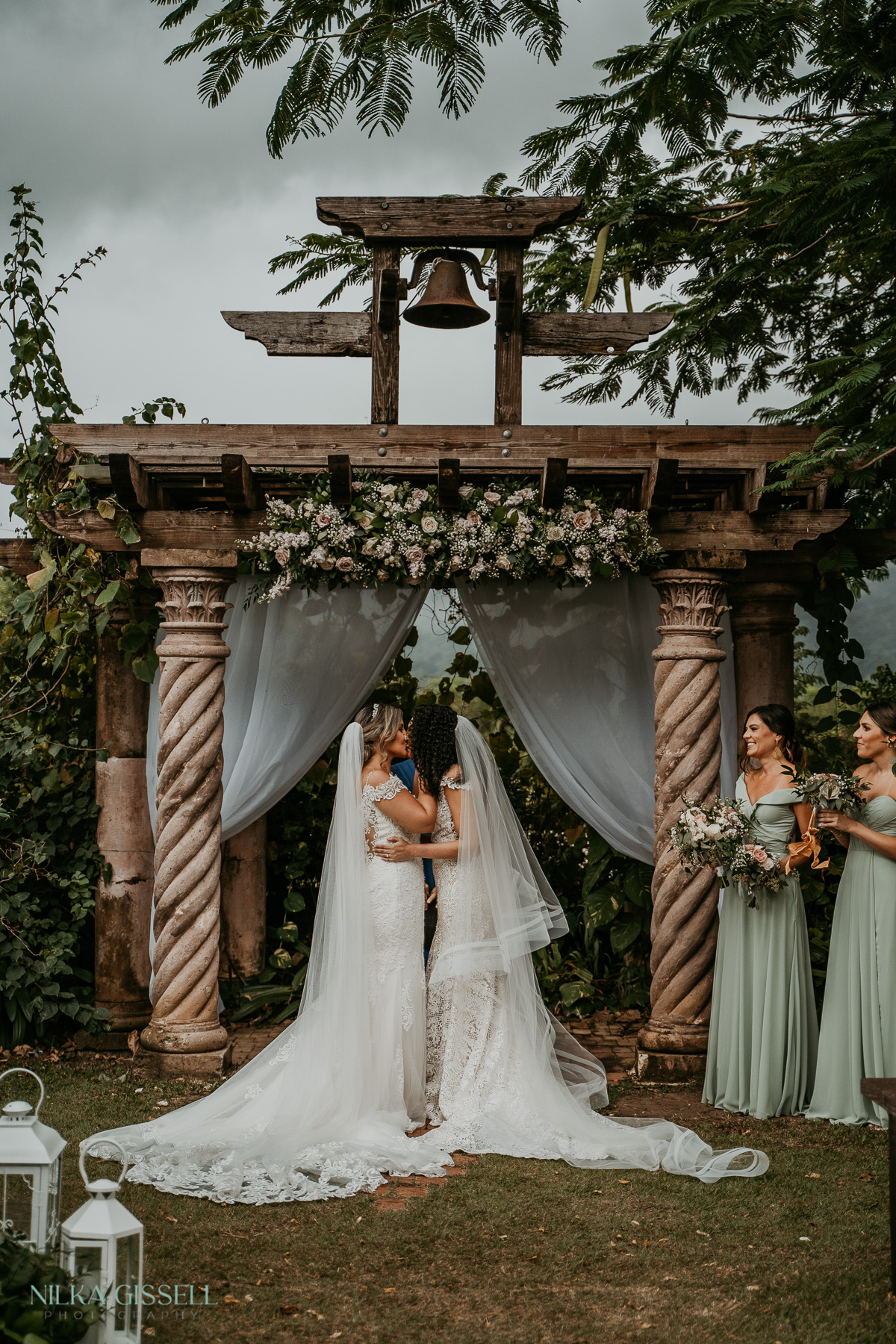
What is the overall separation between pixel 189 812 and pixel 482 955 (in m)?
1.76

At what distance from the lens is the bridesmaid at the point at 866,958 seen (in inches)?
195

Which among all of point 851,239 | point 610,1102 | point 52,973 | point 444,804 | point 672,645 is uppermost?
point 851,239

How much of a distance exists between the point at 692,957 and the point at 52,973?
11.5 feet

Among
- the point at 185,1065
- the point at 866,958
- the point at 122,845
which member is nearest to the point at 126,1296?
the point at 185,1065

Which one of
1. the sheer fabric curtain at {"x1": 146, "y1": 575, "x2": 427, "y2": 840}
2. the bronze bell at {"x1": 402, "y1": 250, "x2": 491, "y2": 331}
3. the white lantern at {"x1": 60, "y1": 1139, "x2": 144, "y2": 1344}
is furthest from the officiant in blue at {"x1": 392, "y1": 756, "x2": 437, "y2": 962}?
the white lantern at {"x1": 60, "y1": 1139, "x2": 144, "y2": 1344}

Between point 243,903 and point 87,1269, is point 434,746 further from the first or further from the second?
point 87,1269

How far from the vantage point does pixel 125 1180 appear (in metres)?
4.07

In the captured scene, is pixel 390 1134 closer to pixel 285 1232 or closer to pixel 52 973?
pixel 285 1232

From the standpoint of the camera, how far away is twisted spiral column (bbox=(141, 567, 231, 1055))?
226 inches

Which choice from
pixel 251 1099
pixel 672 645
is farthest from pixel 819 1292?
pixel 672 645

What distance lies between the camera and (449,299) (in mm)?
5461

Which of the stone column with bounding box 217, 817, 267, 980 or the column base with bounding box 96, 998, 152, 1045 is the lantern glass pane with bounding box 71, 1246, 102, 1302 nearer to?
the column base with bounding box 96, 998, 152, 1045

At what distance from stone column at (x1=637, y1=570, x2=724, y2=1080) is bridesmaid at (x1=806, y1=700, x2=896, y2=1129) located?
719mm

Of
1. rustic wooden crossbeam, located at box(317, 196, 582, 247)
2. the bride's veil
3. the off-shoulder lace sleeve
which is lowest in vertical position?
the bride's veil
